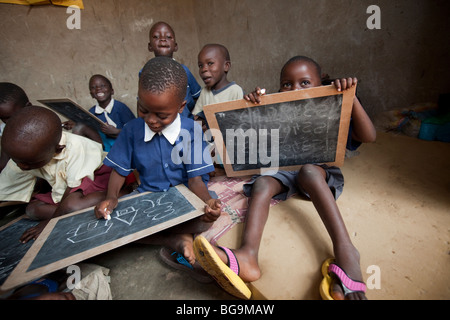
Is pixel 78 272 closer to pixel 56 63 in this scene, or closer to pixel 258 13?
pixel 56 63

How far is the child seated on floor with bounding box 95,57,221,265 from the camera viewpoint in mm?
1105

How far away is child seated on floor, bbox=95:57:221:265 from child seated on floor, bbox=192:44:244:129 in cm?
77

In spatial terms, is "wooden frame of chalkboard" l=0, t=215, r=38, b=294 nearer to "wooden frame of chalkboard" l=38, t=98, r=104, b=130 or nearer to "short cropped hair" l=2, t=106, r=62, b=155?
"short cropped hair" l=2, t=106, r=62, b=155

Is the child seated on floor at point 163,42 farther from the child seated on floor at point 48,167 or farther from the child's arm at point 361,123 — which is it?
the child's arm at point 361,123

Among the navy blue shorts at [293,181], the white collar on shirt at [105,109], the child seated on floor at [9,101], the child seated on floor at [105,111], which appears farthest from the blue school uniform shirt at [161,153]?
the white collar on shirt at [105,109]

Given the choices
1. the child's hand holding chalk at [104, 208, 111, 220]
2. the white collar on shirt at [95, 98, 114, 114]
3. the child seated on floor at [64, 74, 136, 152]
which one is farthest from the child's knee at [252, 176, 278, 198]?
the white collar on shirt at [95, 98, 114, 114]

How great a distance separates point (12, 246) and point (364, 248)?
6.17ft

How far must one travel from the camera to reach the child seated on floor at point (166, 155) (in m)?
1.11

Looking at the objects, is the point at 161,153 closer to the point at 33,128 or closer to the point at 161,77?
the point at 161,77

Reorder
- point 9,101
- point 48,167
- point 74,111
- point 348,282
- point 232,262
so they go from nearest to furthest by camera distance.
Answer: point 348,282, point 232,262, point 48,167, point 9,101, point 74,111

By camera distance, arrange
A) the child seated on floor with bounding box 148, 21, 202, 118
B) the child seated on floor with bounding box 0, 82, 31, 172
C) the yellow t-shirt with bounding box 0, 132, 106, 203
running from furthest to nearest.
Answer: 1. the child seated on floor with bounding box 148, 21, 202, 118
2. the child seated on floor with bounding box 0, 82, 31, 172
3. the yellow t-shirt with bounding box 0, 132, 106, 203

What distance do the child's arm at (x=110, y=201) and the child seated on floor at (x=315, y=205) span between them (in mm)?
554

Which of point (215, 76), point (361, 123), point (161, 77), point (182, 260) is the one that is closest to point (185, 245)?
point (182, 260)

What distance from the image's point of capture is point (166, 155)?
1276 mm
